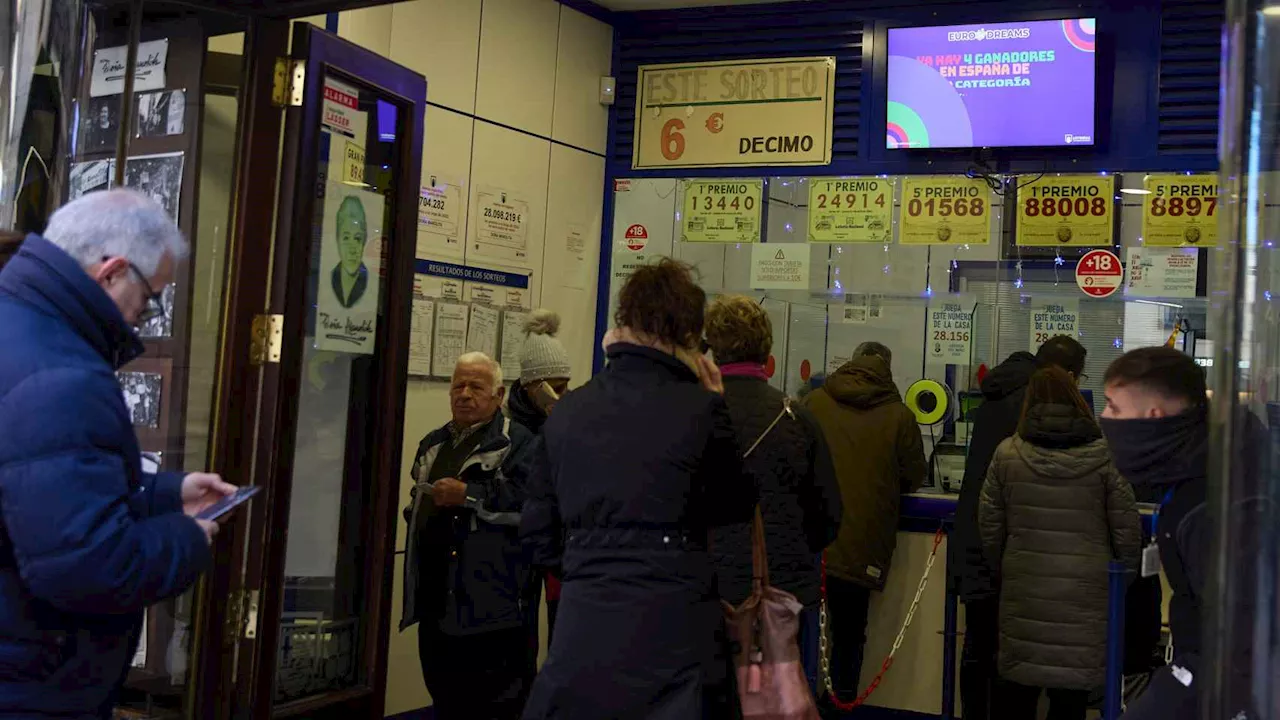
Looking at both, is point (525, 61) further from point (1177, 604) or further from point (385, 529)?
point (1177, 604)

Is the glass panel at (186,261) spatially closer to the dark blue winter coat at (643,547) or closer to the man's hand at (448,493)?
the man's hand at (448,493)

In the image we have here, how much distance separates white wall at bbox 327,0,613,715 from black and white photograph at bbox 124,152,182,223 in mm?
1728

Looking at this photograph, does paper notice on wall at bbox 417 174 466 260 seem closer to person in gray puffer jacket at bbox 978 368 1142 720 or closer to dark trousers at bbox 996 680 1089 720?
person in gray puffer jacket at bbox 978 368 1142 720

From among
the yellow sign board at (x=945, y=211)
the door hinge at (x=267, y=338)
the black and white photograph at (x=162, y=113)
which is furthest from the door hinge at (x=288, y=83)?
the yellow sign board at (x=945, y=211)

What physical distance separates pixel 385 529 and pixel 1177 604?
2.49m

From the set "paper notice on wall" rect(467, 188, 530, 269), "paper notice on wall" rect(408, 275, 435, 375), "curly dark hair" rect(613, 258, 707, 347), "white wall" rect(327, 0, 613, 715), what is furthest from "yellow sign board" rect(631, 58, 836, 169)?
"curly dark hair" rect(613, 258, 707, 347)

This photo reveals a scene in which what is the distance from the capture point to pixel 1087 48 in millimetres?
6770

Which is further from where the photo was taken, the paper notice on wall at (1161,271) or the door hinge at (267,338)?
the paper notice on wall at (1161,271)

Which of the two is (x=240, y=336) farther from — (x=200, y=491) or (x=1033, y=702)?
(x=1033, y=702)

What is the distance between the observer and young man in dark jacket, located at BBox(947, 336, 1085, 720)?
534 centimetres

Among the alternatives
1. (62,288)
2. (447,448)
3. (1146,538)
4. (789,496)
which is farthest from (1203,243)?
(62,288)

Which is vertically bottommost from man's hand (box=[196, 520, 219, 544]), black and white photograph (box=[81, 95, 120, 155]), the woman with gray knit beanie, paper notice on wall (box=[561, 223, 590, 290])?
man's hand (box=[196, 520, 219, 544])

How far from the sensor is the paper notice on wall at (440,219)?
651 centimetres

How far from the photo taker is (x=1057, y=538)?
484cm
